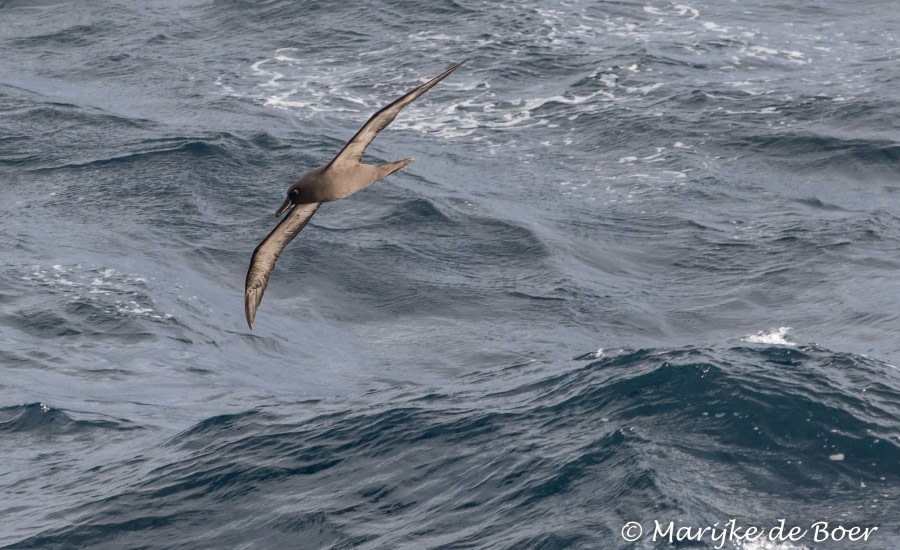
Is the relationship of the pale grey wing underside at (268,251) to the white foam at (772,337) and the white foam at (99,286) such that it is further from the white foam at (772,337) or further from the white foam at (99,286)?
the white foam at (99,286)

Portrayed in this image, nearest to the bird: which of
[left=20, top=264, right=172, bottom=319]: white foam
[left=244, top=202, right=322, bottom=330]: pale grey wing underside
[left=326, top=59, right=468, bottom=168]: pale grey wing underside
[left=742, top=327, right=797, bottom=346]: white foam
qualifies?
[left=326, top=59, right=468, bottom=168]: pale grey wing underside

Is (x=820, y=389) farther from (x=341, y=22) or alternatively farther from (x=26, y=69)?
(x=26, y=69)

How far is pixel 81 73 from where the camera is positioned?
145 feet

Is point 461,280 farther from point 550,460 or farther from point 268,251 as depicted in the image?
point 268,251

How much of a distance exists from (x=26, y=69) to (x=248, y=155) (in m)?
12.5

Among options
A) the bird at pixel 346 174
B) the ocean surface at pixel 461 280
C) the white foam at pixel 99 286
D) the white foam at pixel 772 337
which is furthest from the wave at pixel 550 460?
the white foam at pixel 99 286

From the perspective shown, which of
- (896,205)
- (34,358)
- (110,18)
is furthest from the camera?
(110,18)

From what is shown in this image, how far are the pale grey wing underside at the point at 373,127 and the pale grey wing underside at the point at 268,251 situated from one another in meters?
1.89

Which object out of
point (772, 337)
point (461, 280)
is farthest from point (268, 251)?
point (461, 280)

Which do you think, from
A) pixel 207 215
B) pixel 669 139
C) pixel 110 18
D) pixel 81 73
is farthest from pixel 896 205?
pixel 110 18

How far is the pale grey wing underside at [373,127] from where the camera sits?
15.8 metres

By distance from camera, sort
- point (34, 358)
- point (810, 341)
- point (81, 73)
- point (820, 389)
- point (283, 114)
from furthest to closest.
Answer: point (81, 73)
point (283, 114)
point (34, 358)
point (810, 341)
point (820, 389)

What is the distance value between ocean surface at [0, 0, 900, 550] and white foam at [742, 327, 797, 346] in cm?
14

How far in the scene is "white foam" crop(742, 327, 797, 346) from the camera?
2514cm
